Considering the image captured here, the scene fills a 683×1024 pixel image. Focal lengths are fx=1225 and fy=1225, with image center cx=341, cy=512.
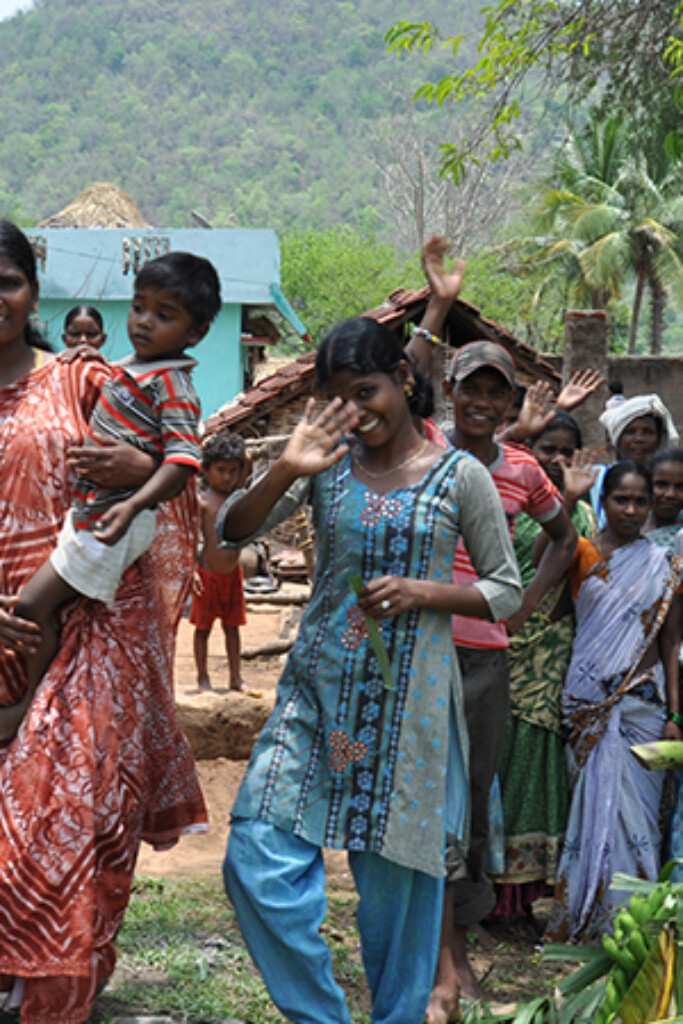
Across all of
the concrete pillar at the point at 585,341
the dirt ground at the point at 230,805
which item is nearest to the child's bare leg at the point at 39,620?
the dirt ground at the point at 230,805

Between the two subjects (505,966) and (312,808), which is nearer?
(312,808)

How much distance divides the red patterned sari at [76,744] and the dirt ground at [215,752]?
205cm

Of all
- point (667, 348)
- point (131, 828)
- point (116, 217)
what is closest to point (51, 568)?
point (131, 828)

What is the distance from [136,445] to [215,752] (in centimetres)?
393

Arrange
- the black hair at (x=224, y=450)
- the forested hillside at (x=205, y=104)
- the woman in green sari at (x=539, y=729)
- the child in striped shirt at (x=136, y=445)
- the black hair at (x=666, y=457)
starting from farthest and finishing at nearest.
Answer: the forested hillside at (x=205, y=104) < the black hair at (x=224, y=450) < the black hair at (x=666, y=457) < the woman in green sari at (x=539, y=729) < the child in striped shirt at (x=136, y=445)

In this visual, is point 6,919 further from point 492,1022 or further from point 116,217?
point 116,217

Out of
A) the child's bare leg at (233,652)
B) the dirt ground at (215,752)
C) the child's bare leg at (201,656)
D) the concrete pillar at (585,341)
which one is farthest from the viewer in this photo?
the concrete pillar at (585,341)

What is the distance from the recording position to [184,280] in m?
3.21

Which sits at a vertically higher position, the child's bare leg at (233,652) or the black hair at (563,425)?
the black hair at (563,425)

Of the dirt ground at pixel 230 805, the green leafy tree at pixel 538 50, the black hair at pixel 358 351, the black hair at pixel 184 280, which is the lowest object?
the dirt ground at pixel 230 805

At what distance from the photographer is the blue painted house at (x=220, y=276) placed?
2252 centimetres

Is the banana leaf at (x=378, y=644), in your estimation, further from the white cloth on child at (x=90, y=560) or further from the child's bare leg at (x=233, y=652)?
the child's bare leg at (x=233, y=652)

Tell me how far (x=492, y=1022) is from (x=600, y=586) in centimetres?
185

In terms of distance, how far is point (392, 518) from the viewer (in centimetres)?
303
